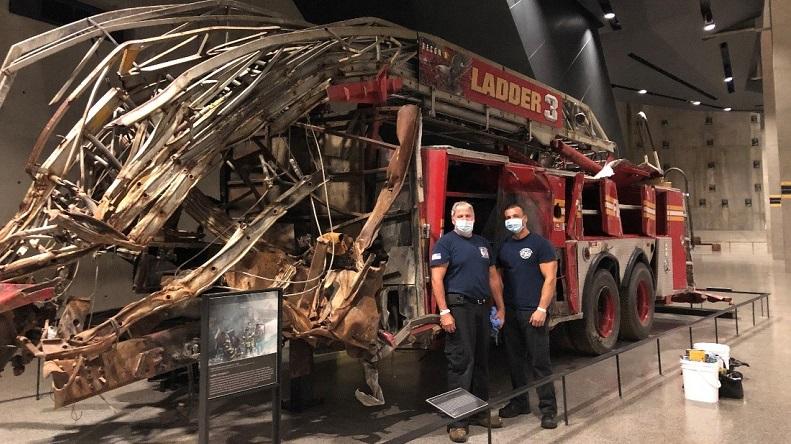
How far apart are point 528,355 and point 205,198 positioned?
2.86 meters

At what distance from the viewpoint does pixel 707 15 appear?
54.7ft

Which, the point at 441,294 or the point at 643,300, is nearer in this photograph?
the point at 441,294

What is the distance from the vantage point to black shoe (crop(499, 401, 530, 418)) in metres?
4.60

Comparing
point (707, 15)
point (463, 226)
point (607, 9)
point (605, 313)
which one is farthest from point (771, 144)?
point (463, 226)

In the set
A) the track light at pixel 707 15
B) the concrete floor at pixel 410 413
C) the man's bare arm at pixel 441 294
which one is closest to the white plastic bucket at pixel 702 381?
the concrete floor at pixel 410 413

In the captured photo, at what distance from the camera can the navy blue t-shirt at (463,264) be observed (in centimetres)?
418

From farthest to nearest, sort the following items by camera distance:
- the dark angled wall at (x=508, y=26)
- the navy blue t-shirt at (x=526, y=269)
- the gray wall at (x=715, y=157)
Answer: the gray wall at (x=715, y=157)
the dark angled wall at (x=508, y=26)
the navy blue t-shirt at (x=526, y=269)

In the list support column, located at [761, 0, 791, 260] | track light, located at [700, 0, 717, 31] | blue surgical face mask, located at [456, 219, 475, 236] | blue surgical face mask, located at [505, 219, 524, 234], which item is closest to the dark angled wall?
track light, located at [700, 0, 717, 31]

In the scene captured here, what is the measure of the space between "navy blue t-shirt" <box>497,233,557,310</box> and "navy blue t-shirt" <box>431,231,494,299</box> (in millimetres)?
409

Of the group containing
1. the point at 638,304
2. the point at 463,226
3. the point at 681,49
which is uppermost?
the point at 681,49

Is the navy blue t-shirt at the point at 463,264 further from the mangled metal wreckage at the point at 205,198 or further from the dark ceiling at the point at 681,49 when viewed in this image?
the dark ceiling at the point at 681,49

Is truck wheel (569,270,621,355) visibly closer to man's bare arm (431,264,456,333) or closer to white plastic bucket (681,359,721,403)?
white plastic bucket (681,359,721,403)

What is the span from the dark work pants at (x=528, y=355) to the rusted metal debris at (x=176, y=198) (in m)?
1.23

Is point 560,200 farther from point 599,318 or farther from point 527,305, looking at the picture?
point 599,318
